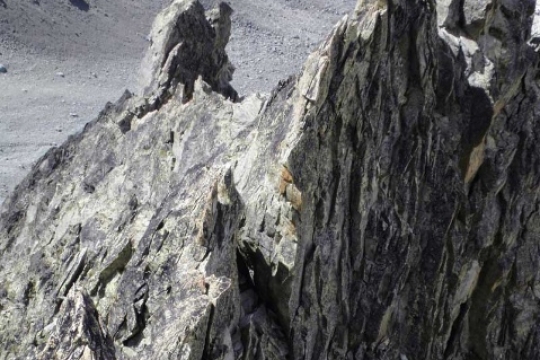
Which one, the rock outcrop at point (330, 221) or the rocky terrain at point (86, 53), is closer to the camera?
Result: the rock outcrop at point (330, 221)

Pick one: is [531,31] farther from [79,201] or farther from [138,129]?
[79,201]

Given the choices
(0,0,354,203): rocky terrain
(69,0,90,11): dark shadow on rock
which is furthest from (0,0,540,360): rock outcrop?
(69,0,90,11): dark shadow on rock

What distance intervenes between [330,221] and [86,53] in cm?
5825

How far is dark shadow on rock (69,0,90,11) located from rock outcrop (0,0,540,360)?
2163 inches

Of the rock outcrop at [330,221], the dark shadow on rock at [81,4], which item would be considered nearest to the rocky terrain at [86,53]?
the dark shadow on rock at [81,4]

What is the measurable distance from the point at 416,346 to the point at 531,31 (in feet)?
35.6

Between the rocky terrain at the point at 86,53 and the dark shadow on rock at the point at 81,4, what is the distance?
112 mm

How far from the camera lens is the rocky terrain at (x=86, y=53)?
194ft

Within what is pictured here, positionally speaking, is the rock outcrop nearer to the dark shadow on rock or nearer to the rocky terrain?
the rocky terrain

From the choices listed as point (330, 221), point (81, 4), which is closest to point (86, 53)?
point (81, 4)

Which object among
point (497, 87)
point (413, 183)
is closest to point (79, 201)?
point (413, 183)

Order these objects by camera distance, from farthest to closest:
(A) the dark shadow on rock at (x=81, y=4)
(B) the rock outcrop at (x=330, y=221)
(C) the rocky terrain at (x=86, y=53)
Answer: (A) the dark shadow on rock at (x=81, y=4)
(C) the rocky terrain at (x=86, y=53)
(B) the rock outcrop at (x=330, y=221)

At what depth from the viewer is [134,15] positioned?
252 ft

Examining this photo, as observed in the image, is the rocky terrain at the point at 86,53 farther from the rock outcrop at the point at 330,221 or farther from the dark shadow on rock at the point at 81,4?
the rock outcrop at the point at 330,221
